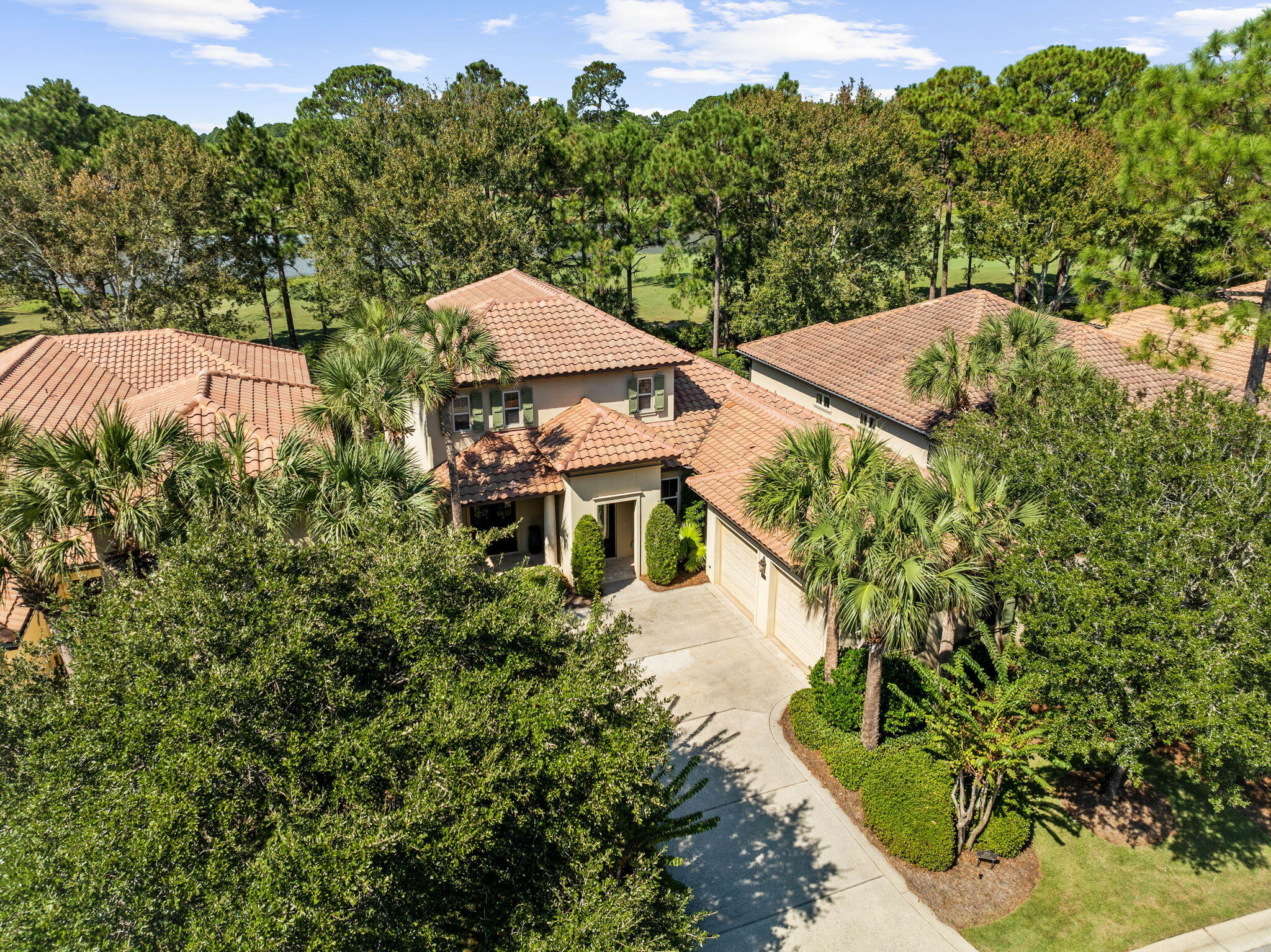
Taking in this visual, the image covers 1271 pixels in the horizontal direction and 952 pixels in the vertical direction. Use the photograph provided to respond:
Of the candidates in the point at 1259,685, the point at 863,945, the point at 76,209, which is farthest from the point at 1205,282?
the point at 76,209

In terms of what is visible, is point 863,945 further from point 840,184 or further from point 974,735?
point 840,184

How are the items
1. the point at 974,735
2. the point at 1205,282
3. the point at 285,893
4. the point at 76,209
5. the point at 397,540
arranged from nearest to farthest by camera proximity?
the point at 285,893
the point at 397,540
the point at 974,735
the point at 76,209
the point at 1205,282

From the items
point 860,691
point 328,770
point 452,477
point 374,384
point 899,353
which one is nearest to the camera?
point 328,770

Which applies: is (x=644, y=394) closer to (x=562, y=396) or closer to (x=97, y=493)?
(x=562, y=396)

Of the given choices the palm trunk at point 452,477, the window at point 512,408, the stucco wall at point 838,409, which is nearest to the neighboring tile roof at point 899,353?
the stucco wall at point 838,409

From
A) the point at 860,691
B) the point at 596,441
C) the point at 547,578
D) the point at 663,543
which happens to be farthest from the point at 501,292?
the point at 860,691
